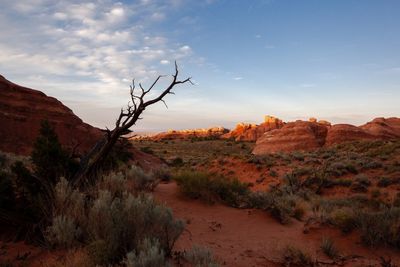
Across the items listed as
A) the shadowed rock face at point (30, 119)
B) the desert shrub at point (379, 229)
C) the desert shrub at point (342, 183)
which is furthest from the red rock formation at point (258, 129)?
the desert shrub at point (379, 229)

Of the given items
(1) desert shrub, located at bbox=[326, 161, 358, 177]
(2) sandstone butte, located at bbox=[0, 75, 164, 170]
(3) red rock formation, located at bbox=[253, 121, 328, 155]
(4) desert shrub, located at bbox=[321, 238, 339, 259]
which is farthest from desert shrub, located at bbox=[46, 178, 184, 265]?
(3) red rock formation, located at bbox=[253, 121, 328, 155]

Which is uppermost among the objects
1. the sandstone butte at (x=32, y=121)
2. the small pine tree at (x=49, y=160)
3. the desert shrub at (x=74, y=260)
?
the sandstone butte at (x=32, y=121)

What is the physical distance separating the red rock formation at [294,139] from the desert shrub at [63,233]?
113ft

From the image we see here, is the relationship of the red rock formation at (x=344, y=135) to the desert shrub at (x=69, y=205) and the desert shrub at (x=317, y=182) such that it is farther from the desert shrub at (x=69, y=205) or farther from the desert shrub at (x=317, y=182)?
the desert shrub at (x=69, y=205)

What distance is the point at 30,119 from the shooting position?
2973cm

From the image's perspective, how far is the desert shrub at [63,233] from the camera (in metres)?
4.84

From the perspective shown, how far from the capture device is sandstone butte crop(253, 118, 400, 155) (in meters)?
38.8

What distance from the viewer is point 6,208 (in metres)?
5.92

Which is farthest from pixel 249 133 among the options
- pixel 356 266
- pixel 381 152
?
pixel 356 266

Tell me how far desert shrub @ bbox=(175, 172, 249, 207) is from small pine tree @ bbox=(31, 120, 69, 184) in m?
3.53

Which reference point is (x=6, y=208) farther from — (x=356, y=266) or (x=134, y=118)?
(x=356, y=266)

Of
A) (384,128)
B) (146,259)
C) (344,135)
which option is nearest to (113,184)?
(146,259)

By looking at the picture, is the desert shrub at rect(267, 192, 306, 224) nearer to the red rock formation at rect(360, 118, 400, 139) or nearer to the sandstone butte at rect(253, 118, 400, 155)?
the sandstone butte at rect(253, 118, 400, 155)

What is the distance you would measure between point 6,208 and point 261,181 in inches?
626
